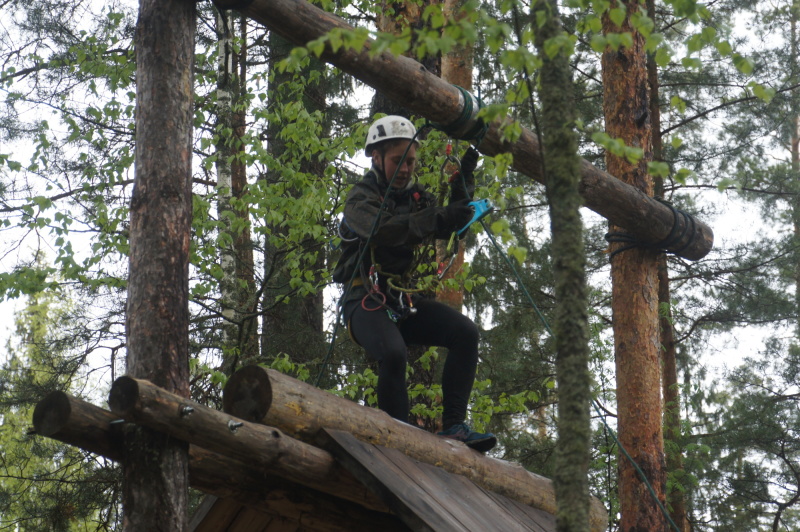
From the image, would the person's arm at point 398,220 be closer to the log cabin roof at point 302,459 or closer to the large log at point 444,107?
the large log at point 444,107

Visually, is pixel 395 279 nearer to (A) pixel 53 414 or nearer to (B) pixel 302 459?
(B) pixel 302 459

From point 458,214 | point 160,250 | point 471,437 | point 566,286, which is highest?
point 458,214

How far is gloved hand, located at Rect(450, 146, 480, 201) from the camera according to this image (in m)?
5.41

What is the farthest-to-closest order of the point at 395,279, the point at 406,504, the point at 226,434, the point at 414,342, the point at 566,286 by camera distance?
the point at 414,342, the point at 395,279, the point at 406,504, the point at 226,434, the point at 566,286

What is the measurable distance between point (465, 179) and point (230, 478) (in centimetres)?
209

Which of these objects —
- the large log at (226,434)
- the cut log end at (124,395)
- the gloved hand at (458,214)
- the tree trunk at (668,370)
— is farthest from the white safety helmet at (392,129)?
the tree trunk at (668,370)

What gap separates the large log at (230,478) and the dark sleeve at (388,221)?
1.36 m

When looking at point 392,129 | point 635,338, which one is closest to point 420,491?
point 392,129

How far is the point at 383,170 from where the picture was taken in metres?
5.55

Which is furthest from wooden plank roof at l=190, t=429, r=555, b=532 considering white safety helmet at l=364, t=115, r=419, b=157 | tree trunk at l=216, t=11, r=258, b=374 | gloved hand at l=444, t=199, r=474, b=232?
tree trunk at l=216, t=11, r=258, b=374

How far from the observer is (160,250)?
15.4ft

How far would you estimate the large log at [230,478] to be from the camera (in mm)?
3939

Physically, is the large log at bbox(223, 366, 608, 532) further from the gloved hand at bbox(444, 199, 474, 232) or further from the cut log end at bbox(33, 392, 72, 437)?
the gloved hand at bbox(444, 199, 474, 232)

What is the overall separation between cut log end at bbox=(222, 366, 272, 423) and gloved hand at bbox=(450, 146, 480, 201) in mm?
1621
